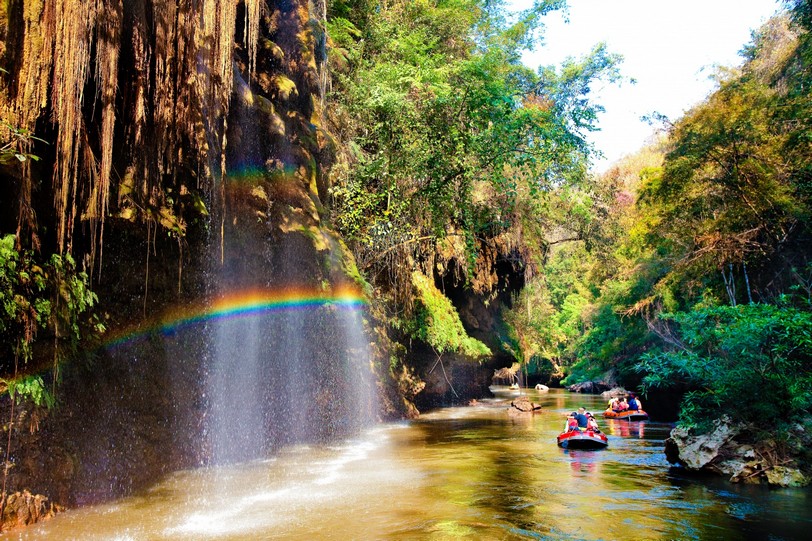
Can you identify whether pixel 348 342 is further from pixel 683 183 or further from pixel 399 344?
pixel 683 183

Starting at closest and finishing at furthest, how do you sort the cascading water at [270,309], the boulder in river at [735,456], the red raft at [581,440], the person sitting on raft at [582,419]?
the boulder in river at [735,456]
the cascading water at [270,309]
the red raft at [581,440]
the person sitting on raft at [582,419]

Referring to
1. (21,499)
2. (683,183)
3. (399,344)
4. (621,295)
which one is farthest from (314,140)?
(621,295)

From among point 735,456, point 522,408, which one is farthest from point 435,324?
point 735,456

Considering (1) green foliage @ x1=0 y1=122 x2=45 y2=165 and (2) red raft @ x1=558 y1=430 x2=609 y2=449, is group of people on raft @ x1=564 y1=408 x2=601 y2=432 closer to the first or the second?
(2) red raft @ x1=558 y1=430 x2=609 y2=449

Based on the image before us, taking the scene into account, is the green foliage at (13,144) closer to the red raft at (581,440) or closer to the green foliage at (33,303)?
the green foliage at (33,303)

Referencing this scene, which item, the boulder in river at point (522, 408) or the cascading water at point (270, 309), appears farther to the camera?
the boulder in river at point (522, 408)

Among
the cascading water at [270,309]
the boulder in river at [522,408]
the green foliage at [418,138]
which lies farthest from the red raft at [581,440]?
the boulder in river at [522,408]

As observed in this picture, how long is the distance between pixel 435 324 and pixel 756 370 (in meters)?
13.3

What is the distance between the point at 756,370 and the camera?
410 inches

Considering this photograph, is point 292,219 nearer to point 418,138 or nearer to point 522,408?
point 418,138

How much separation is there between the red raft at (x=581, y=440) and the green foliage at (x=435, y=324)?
805cm

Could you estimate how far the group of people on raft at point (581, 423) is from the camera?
1485 centimetres

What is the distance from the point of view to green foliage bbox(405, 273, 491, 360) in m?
21.9

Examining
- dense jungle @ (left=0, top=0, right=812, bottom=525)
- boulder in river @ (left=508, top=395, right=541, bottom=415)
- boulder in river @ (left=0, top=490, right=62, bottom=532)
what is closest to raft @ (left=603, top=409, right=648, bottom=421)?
dense jungle @ (left=0, top=0, right=812, bottom=525)
